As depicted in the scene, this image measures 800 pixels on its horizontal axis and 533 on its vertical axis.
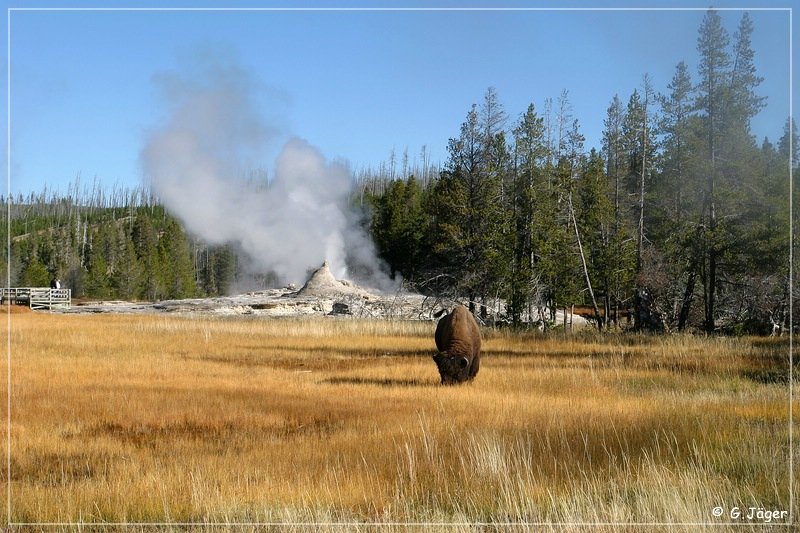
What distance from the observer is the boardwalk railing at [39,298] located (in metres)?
53.5

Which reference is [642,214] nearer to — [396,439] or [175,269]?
[396,439]

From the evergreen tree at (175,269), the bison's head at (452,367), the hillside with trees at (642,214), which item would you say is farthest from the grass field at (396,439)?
the evergreen tree at (175,269)

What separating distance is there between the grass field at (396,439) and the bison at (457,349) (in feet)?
1.31

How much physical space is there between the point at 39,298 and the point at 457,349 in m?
47.2

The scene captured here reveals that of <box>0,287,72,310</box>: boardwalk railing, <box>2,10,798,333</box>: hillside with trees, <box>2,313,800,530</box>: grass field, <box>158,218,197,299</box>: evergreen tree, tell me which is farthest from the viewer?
<box>158,218,197,299</box>: evergreen tree

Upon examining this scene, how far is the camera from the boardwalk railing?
53.5m

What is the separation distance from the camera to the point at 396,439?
984 cm

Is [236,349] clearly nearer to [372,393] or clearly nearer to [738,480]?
[372,393]

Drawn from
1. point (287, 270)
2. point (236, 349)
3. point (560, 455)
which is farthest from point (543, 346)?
point (287, 270)

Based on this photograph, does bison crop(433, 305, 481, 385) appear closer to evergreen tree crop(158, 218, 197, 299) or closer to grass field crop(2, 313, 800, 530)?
grass field crop(2, 313, 800, 530)

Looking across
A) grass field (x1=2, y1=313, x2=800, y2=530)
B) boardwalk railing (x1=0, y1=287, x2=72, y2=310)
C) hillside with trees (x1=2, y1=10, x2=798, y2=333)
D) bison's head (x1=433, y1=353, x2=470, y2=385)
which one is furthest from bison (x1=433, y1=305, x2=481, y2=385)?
boardwalk railing (x1=0, y1=287, x2=72, y2=310)

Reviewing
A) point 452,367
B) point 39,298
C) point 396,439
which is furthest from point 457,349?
point 39,298

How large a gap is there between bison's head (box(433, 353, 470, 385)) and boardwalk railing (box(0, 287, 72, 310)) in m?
44.2

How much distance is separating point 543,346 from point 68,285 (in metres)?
77.8
